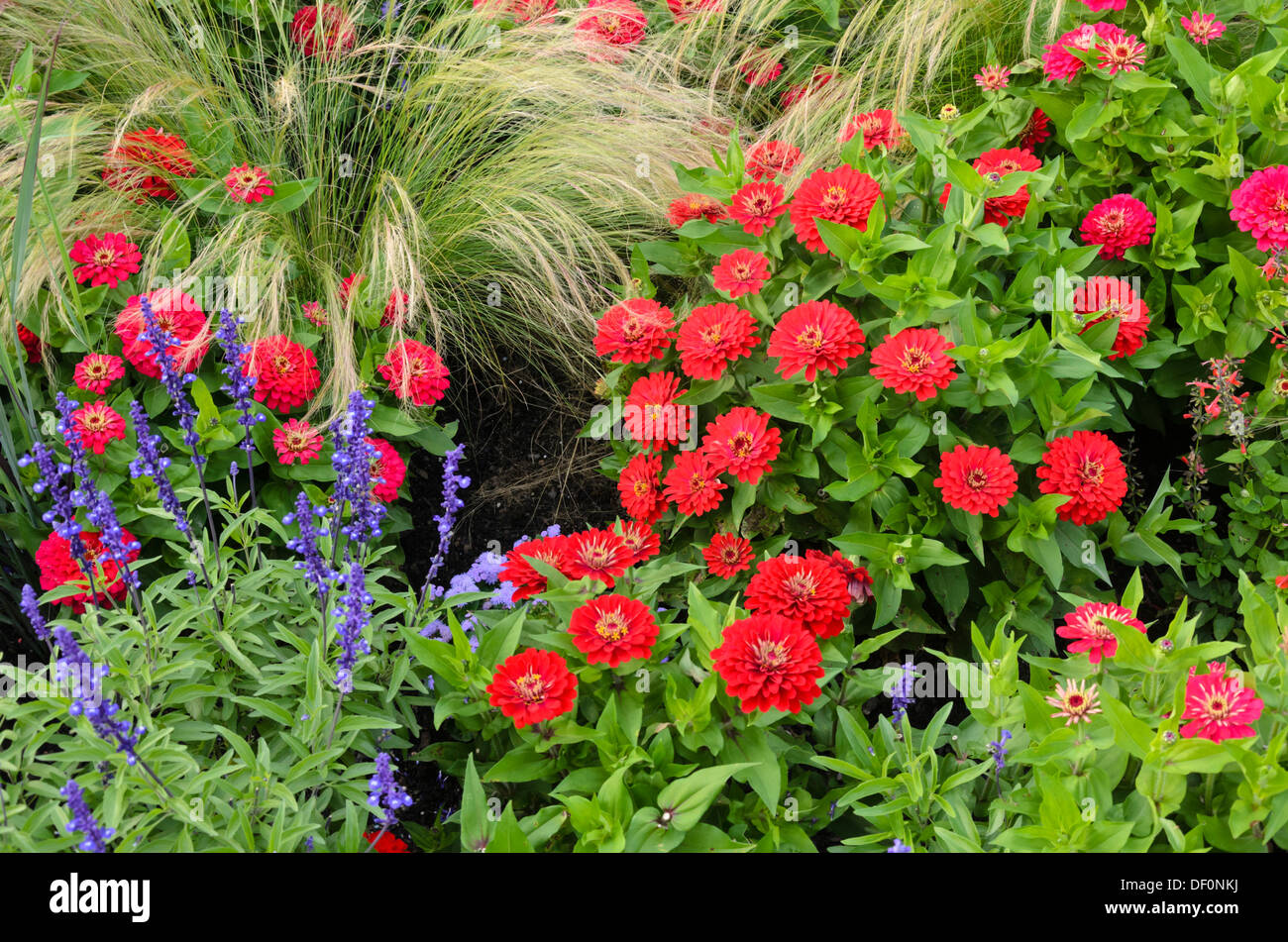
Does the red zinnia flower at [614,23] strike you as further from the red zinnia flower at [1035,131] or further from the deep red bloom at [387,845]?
the deep red bloom at [387,845]

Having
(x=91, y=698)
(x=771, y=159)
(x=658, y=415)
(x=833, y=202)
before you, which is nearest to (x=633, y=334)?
(x=658, y=415)

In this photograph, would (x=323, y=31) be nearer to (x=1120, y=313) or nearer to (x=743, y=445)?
(x=743, y=445)

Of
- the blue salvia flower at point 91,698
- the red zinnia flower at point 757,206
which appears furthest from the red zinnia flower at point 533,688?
the red zinnia flower at point 757,206

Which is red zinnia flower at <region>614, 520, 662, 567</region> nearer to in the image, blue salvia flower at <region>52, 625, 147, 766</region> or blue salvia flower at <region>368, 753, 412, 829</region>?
blue salvia flower at <region>368, 753, 412, 829</region>

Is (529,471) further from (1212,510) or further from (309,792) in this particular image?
(1212,510)

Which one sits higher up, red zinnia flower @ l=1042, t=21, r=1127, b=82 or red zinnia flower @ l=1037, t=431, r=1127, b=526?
red zinnia flower @ l=1042, t=21, r=1127, b=82

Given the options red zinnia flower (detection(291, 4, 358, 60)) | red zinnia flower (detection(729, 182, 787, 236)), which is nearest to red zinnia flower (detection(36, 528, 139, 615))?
red zinnia flower (detection(729, 182, 787, 236))

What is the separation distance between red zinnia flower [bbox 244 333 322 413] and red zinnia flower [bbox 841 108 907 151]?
53.9 inches

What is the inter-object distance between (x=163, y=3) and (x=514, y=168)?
111 cm

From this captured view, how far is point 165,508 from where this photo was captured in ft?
5.92

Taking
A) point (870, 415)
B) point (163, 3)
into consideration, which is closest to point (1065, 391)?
point (870, 415)

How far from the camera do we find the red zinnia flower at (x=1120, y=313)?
226 centimetres

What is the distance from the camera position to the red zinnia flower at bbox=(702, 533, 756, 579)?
7.16ft

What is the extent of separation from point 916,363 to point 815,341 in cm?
19
